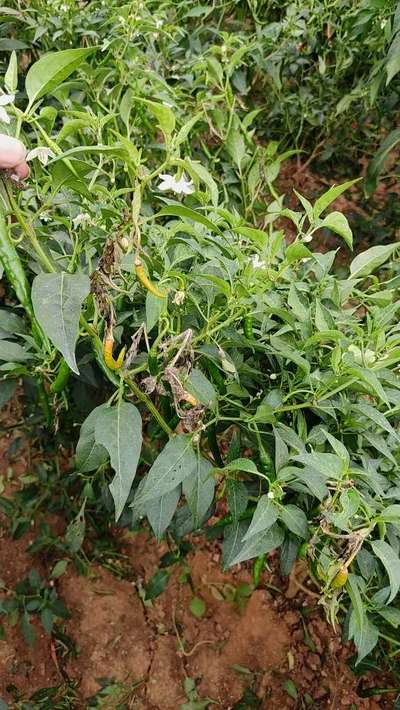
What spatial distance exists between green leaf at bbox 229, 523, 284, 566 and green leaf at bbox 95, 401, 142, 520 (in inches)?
6.8

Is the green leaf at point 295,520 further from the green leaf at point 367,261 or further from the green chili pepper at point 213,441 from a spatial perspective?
the green leaf at point 367,261

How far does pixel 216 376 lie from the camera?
84 cm

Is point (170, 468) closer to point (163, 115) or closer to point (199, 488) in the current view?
point (199, 488)

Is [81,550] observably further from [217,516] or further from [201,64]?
[201,64]

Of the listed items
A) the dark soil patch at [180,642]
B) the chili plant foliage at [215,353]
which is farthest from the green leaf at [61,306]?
the dark soil patch at [180,642]

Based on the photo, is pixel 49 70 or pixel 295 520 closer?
pixel 49 70

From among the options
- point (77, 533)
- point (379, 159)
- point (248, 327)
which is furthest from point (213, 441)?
point (379, 159)

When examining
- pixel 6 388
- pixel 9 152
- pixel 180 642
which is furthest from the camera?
pixel 180 642

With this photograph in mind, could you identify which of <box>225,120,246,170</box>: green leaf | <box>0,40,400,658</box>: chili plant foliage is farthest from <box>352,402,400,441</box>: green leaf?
<box>225,120,246,170</box>: green leaf

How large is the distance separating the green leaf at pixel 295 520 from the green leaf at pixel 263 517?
20 millimetres

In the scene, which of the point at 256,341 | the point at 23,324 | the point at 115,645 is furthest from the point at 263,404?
the point at 115,645

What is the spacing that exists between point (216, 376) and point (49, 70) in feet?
1.45

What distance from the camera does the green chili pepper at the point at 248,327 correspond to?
32.2 inches

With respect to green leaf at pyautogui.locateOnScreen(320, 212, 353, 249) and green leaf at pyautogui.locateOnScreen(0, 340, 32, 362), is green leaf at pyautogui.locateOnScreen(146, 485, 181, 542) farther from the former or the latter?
green leaf at pyautogui.locateOnScreen(320, 212, 353, 249)
